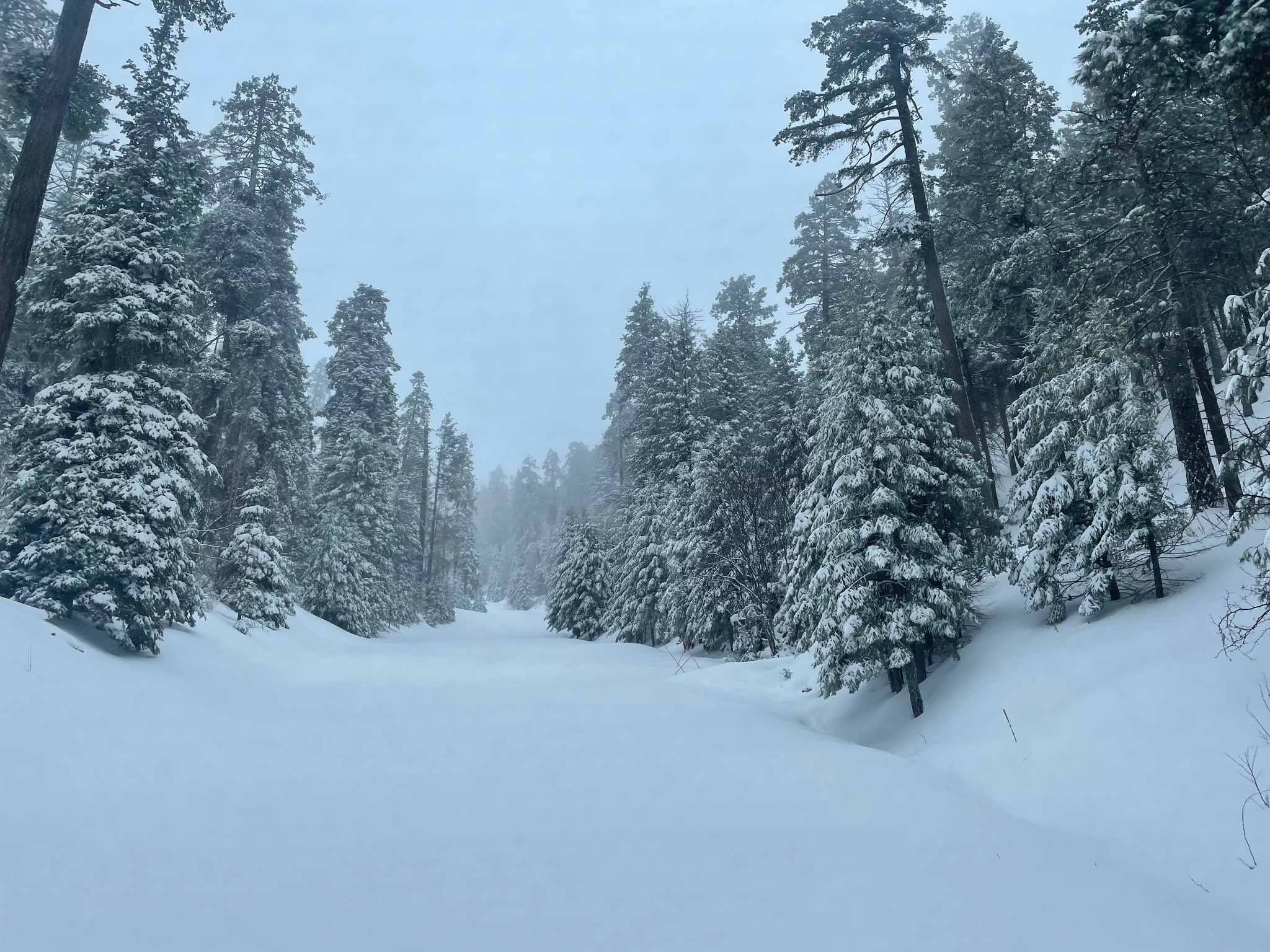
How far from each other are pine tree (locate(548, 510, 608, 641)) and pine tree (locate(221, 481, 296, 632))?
56.2 feet

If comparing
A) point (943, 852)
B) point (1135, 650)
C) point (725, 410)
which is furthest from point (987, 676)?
point (725, 410)

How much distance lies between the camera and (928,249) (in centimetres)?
1481

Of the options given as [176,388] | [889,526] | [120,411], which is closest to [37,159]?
[120,411]

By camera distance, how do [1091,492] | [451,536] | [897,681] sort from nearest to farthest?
[1091,492] → [897,681] → [451,536]

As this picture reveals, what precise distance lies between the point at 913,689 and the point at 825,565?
244 cm

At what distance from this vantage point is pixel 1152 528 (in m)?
9.12

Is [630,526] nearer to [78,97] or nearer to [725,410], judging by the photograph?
[725,410]

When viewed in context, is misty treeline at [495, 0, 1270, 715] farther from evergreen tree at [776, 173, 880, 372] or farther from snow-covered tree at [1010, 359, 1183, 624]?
evergreen tree at [776, 173, 880, 372]

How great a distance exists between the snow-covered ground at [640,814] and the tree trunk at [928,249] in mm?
5354

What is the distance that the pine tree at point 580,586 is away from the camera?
3700 cm

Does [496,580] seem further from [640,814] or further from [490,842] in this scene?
[490,842]

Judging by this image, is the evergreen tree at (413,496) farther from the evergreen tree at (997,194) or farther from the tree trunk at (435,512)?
the evergreen tree at (997,194)

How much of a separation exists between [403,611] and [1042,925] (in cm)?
3914

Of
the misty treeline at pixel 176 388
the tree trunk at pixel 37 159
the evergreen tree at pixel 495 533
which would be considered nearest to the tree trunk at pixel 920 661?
the misty treeline at pixel 176 388
